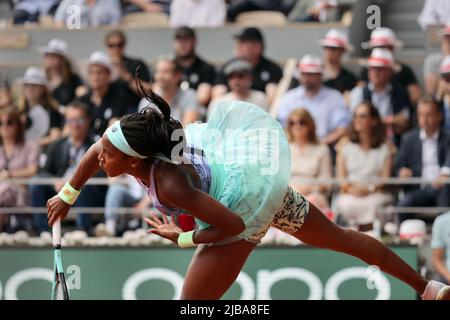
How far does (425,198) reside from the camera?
440 inches

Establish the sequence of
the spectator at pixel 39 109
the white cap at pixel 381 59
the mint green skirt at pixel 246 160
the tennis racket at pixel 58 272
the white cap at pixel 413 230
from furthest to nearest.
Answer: the spectator at pixel 39 109 < the white cap at pixel 381 59 < the white cap at pixel 413 230 < the tennis racket at pixel 58 272 < the mint green skirt at pixel 246 160

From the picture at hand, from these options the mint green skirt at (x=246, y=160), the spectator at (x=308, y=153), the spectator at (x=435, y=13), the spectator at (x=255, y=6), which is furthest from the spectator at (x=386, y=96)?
the mint green skirt at (x=246, y=160)

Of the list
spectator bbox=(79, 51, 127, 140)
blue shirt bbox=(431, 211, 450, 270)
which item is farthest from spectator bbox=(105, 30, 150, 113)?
blue shirt bbox=(431, 211, 450, 270)

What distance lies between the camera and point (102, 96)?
41.0 ft

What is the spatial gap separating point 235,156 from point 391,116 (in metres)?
5.41

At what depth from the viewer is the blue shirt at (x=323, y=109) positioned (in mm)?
11891

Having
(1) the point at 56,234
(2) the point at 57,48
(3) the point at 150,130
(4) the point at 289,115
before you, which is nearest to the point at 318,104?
(4) the point at 289,115

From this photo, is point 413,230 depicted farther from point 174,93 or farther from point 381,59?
point 174,93

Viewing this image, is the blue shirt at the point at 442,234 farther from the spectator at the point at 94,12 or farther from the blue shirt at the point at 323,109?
the spectator at the point at 94,12

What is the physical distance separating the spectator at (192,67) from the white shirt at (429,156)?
7.85 feet

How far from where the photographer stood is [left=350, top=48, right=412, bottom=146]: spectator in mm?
11961

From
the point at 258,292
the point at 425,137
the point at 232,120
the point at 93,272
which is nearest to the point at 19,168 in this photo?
the point at 93,272

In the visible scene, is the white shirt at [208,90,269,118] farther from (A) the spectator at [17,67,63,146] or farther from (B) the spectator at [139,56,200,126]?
(A) the spectator at [17,67,63,146]

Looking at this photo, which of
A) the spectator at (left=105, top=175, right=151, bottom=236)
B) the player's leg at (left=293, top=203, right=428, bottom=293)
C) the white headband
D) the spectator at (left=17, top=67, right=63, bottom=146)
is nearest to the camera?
the white headband
